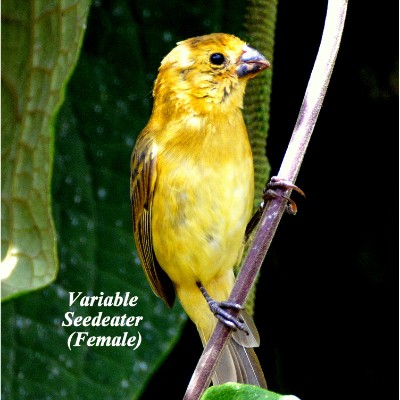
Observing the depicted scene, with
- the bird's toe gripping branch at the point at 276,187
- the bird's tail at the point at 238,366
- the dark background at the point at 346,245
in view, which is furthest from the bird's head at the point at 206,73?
the dark background at the point at 346,245

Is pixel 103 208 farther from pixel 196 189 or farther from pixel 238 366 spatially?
pixel 238 366

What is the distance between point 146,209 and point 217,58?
17cm

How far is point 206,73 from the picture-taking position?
0.76m

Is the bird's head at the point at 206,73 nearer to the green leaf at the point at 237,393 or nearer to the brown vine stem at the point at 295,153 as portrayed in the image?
the brown vine stem at the point at 295,153

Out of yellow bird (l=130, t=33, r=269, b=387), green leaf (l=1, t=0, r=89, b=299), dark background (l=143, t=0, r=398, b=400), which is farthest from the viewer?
dark background (l=143, t=0, r=398, b=400)

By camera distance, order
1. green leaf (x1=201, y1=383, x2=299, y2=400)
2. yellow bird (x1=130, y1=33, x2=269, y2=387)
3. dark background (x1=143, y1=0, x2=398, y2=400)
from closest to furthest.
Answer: green leaf (x1=201, y1=383, x2=299, y2=400), yellow bird (x1=130, y1=33, x2=269, y2=387), dark background (x1=143, y1=0, x2=398, y2=400)

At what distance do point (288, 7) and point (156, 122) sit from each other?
0.84 ft

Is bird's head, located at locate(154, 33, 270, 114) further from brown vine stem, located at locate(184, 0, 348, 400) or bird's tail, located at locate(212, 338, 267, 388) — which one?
bird's tail, located at locate(212, 338, 267, 388)

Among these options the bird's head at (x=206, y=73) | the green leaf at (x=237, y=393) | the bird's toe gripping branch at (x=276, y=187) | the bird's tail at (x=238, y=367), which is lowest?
the bird's tail at (x=238, y=367)

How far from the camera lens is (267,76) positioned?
77 cm

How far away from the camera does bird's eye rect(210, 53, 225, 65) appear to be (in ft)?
2.37

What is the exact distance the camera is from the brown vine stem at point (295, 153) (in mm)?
550

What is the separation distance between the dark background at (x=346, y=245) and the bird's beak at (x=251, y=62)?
37 cm

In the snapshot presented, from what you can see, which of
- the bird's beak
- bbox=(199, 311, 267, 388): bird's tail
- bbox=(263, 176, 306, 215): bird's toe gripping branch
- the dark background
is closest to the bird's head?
the bird's beak
